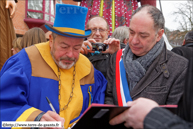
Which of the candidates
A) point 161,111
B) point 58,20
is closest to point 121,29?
point 58,20

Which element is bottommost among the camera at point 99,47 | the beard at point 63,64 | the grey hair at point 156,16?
the beard at point 63,64

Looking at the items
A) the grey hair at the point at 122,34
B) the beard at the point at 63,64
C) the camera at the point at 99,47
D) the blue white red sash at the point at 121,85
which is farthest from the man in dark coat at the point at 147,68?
the grey hair at the point at 122,34

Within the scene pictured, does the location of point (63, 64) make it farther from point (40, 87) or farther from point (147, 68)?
point (147, 68)

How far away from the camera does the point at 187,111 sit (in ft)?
3.97

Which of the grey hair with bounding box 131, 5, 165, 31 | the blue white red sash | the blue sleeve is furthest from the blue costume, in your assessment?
the grey hair with bounding box 131, 5, 165, 31

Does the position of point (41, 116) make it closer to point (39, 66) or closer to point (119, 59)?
point (39, 66)

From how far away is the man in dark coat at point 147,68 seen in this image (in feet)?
6.97

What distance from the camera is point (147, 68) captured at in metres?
2.31

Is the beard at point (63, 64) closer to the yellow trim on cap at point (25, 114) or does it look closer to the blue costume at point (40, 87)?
the blue costume at point (40, 87)

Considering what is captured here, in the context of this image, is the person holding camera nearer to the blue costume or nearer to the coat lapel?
the blue costume

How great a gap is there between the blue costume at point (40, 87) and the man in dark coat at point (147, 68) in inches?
9.6

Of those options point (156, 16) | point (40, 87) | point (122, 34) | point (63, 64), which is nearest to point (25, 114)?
point (40, 87)

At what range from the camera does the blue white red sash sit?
2.28 meters

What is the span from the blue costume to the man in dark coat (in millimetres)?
244
